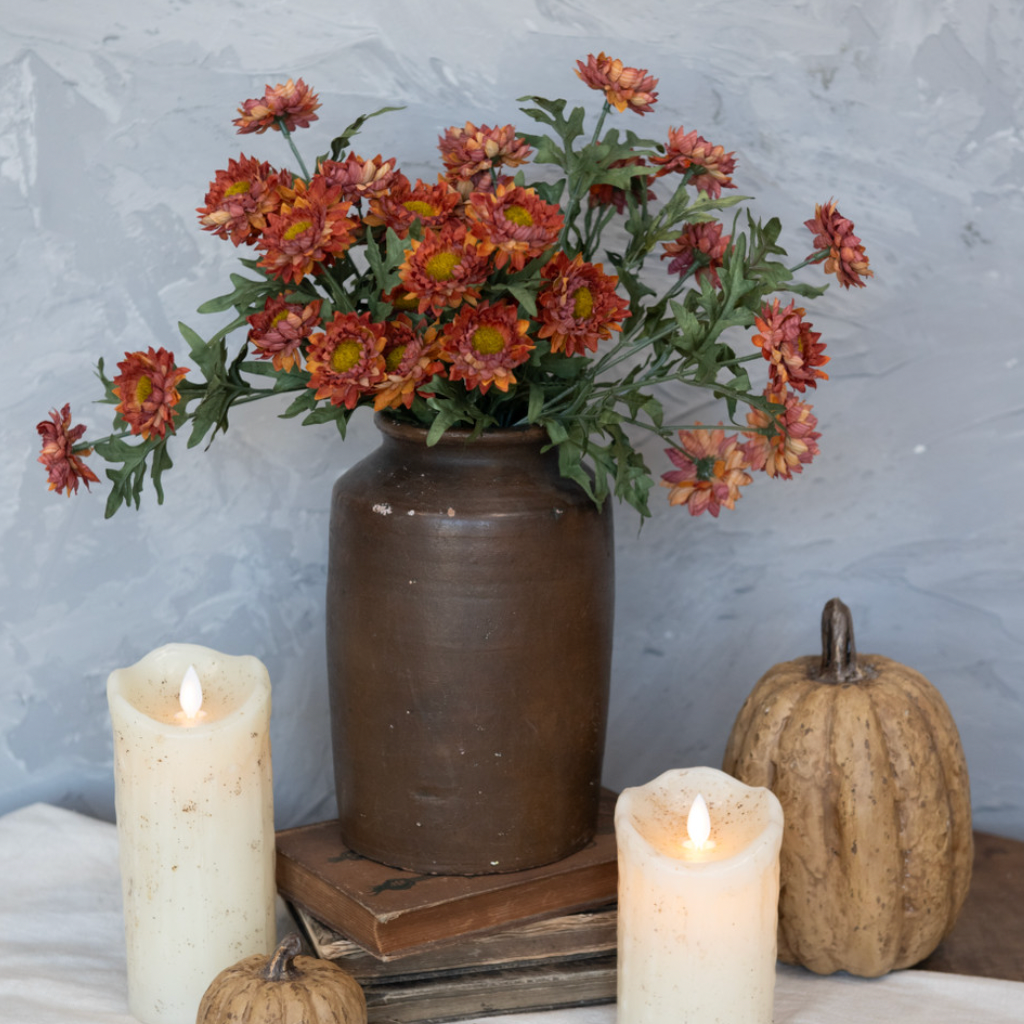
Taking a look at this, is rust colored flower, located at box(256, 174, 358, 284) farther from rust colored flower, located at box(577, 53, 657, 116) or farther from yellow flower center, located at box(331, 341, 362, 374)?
rust colored flower, located at box(577, 53, 657, 116)

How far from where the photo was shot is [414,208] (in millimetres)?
773

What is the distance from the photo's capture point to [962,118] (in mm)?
1036

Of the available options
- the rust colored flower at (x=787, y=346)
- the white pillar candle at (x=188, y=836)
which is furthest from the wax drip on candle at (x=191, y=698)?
the rust colored flower at (x=787, y=346)

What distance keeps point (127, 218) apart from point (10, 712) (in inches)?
17.8

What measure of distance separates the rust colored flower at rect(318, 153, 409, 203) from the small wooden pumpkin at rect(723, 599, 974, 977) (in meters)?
0.44

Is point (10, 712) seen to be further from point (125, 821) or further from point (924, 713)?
point (924, 713)

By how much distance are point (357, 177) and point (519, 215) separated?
0.11m

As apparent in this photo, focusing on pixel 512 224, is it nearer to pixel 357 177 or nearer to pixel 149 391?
pixel 357 177

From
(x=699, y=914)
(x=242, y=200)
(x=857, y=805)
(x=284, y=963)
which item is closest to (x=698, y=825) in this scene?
(x=699, y=914)

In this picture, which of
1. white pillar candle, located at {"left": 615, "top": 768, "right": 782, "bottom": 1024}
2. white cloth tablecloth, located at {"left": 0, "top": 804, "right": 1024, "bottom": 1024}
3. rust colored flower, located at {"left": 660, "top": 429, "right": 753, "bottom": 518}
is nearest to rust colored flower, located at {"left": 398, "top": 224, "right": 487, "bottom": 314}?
rust colored flower, located at {"left": 660, "top": 429, "right": 753, "bottom": 518}

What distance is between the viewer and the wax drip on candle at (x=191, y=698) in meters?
0.82

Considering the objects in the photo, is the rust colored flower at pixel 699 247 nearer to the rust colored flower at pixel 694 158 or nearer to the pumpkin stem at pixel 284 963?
the rust colored flower at pixel 694 158

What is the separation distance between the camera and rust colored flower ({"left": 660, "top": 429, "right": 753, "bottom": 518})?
85 cm

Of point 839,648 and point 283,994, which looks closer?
point 283,994
